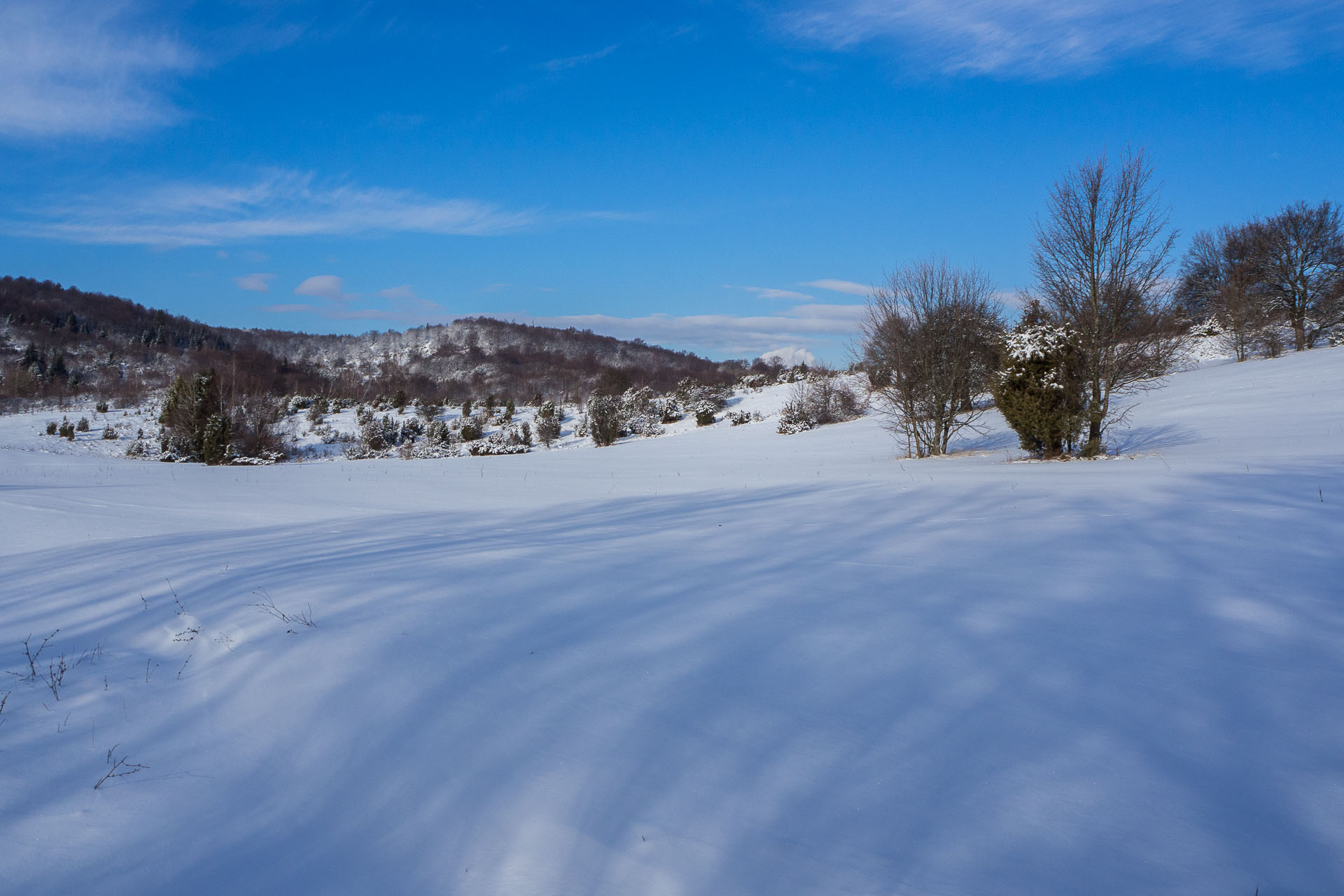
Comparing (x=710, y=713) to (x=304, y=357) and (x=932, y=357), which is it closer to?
(x=932, y=357)

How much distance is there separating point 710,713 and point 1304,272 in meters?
43.7

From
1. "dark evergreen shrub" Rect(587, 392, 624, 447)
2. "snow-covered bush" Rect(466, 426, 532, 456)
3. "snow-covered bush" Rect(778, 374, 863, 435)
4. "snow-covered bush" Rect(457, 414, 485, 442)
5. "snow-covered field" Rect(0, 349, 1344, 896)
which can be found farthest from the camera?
"snow-covered bush" Rect(457, 414, 485, 442)

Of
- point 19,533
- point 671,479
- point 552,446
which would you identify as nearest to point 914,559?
point 671,479

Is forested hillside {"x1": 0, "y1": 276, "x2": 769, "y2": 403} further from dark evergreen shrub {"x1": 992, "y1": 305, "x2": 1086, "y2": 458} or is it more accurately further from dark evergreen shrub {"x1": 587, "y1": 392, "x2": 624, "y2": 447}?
dark evergreen shrub {"x1": 992, "y1": 305, "x2": 1086, "y2": 458}

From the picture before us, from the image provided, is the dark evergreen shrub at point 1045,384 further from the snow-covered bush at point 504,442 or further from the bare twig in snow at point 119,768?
the snow-covered bush at point 504,442

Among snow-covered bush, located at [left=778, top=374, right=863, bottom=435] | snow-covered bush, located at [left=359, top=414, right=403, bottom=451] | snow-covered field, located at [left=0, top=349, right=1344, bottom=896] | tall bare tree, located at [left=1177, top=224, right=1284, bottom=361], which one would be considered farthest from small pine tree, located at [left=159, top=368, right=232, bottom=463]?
tall bare tree, located at [left=1177, top=224, right=1284, bottom=361]

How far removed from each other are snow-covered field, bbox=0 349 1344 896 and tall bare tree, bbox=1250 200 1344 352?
36375 millimetres

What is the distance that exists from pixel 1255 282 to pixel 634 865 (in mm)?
44548

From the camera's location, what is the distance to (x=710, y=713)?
2791 mm

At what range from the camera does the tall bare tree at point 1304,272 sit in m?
31.2

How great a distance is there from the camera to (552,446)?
38625 millimetres

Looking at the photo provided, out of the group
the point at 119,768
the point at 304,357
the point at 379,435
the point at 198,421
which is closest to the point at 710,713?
the point at 119,768

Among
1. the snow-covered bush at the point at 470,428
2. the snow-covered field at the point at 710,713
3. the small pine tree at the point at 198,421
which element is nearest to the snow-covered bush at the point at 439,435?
the snow-covered bush at the point at 470,428

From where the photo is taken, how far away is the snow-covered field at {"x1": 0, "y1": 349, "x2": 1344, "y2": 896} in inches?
81.5
